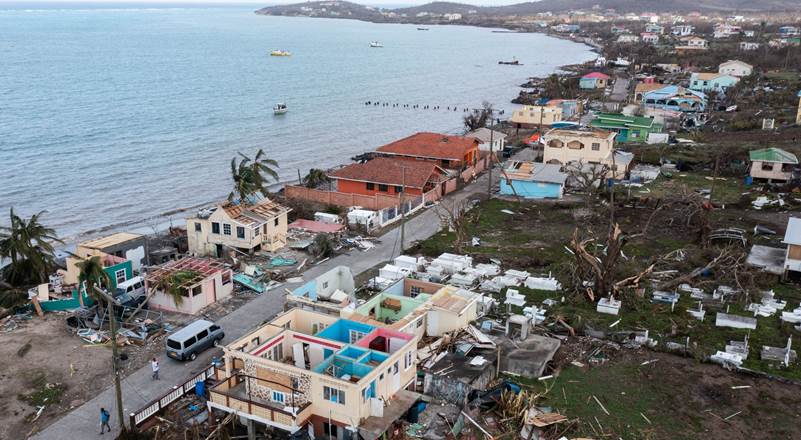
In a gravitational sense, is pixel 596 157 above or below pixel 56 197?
above

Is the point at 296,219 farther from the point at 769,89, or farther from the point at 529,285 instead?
the point at 769,89

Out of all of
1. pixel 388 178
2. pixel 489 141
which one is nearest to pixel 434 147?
pixel 489 141

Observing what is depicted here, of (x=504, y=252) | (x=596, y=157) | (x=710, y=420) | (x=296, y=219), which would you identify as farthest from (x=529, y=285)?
(x=596, y=157)

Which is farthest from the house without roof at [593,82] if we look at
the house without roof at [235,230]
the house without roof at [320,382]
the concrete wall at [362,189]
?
the house without roof at [320,382]

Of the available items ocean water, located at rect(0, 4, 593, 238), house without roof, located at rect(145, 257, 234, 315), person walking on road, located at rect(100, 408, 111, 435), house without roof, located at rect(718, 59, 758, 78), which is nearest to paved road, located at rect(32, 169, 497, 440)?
person walking on road, located at rect(100, 408, 111, 435)

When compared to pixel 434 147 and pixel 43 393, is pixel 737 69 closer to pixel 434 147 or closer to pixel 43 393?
pixel 434 147

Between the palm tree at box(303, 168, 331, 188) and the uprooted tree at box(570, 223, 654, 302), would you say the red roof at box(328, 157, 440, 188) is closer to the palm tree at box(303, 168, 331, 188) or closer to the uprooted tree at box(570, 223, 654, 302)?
the palm tree at box(303, 168, 331, 188)

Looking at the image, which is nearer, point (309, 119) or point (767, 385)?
point (767, 385)
